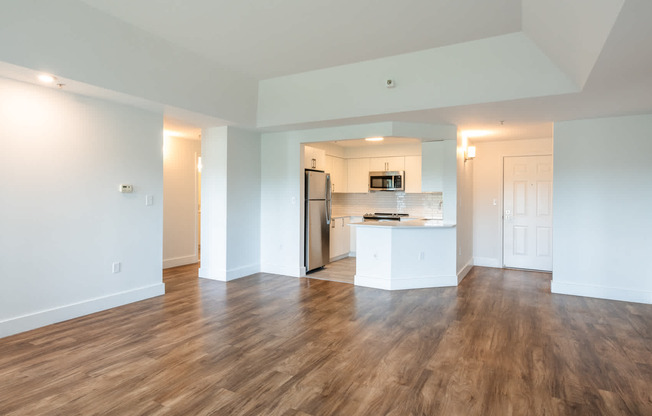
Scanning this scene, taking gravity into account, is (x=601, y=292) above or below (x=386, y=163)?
below

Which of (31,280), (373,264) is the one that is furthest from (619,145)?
(31,280)

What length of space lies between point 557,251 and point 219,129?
17.1ft

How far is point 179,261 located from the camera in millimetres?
6766

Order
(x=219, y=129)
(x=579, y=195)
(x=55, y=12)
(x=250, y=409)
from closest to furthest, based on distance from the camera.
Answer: (x=250, y=409), (x=55, y=12), (x=579, y=195), (x=219, y=129)

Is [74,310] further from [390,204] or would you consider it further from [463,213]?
[390,204]

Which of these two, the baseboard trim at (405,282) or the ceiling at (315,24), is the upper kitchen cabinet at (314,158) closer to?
the ceiling at (315,24)

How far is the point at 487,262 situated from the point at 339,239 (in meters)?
2.89

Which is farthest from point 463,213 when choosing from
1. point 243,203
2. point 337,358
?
point 337,358

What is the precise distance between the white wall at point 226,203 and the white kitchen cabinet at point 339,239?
1832 millimetres

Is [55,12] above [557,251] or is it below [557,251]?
above

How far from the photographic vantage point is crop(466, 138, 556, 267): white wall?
6.78m

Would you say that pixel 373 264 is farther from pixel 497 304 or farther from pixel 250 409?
pixel 250 409

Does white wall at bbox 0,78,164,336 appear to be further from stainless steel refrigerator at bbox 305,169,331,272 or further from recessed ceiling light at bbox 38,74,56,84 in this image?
stainless steel refrigerator at bbox 305,169,331,272

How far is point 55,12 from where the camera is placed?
3152 millimetres
